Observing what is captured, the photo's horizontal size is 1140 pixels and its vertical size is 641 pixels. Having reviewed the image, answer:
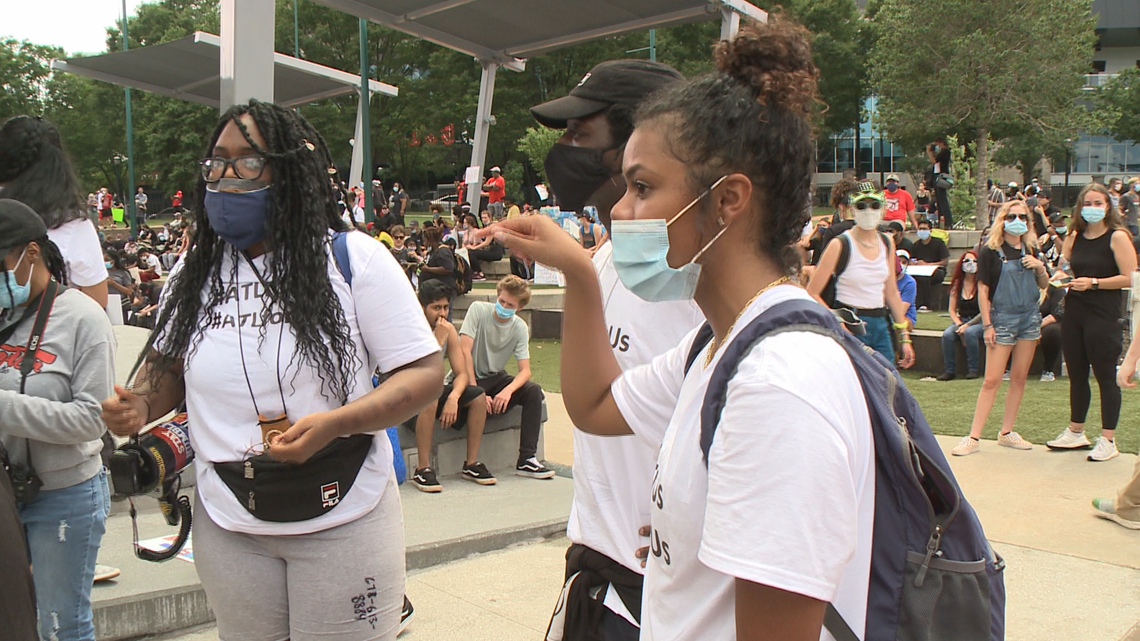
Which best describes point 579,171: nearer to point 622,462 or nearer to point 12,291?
point 622,462

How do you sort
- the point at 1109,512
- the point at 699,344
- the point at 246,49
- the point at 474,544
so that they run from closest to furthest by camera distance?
the point at 699,344 → the point at 474,544 → the point at 1109,512 → the point at 246,49

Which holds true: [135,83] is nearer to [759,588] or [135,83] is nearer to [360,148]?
[360,148]

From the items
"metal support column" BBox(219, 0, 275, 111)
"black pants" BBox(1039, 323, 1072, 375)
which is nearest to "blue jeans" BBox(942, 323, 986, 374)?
"black pants" BBox(1039, 323, 1072, 375)

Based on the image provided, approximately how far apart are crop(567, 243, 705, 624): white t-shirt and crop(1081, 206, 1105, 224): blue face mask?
19.1ft

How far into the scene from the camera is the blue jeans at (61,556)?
321 centimetres

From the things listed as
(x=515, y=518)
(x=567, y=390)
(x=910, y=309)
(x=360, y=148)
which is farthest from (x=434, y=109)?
(x=567, y=390)

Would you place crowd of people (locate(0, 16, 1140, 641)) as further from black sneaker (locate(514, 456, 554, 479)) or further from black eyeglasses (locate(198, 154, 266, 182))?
black sneaker (locate(514, 456, 554, 479))

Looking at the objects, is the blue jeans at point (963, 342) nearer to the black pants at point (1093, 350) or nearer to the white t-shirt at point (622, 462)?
the black pants at point (1093, 350)

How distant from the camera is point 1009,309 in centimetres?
744

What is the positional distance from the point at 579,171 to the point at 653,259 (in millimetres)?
987

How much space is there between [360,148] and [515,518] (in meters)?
16.3

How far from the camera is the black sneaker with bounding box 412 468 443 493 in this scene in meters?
6.73

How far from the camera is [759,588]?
127 cm

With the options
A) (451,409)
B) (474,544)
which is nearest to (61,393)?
(474,544)
